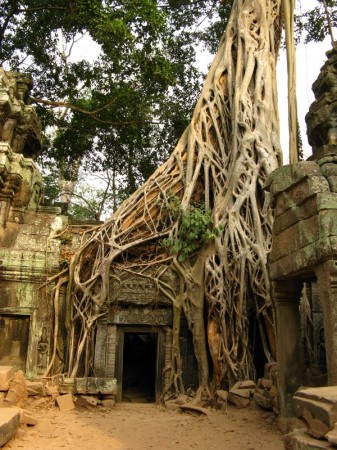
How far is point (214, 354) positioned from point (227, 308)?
2.32 feet

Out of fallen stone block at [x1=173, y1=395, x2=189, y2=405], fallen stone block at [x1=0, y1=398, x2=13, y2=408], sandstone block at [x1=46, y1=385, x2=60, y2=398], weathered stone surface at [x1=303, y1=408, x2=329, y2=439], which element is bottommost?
fallen stone block at [x1=173, y1=395, x2=189, y2=405]

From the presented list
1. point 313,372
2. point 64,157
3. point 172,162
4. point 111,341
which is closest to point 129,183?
point 64,157

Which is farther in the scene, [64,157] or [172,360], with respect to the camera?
[64,157]

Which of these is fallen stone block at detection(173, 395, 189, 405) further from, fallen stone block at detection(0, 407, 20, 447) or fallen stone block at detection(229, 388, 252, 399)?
fallen stone block at detection(0, 407, 20, 447)

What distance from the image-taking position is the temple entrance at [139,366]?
759cm

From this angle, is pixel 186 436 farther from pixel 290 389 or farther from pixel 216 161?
pixel 216 161

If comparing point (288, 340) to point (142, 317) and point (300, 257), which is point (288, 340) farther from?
point (142, 317)

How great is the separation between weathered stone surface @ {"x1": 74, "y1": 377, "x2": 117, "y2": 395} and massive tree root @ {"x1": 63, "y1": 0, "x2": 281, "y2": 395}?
29.4 inches

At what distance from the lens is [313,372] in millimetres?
5215

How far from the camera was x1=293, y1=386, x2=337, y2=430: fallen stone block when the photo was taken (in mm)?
2072

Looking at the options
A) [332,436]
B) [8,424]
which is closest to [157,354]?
[8,424]

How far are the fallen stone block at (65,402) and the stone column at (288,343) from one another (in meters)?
3.01

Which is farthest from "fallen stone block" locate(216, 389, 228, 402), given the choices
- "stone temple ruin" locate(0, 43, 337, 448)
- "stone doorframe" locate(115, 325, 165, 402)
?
"stone doorframe" locate(115, 325, 165, 402)

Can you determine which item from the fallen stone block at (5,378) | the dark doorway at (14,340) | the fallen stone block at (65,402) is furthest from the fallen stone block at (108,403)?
the fallen stone block at (5,378)
